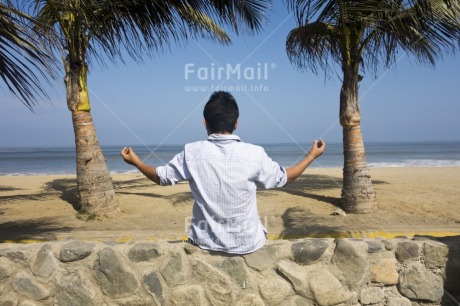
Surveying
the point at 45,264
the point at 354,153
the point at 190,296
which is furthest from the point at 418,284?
the point at 354,153

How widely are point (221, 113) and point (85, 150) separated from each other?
5.72 metres

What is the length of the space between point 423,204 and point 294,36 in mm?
4500

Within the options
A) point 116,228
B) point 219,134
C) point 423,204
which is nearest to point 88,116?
point 116,228

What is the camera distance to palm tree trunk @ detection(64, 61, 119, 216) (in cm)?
717

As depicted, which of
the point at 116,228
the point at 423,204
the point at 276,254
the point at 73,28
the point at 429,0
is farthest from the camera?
the point at 423,204

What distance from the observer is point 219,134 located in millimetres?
2172

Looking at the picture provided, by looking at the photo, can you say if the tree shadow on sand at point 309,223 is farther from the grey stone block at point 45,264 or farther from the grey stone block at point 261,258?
the grey stone block at point 45,264

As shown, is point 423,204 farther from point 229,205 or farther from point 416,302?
point 229,205

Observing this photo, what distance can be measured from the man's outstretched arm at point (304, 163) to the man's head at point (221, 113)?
413 millimetres

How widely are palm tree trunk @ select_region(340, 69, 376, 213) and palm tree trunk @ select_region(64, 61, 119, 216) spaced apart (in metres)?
4.66

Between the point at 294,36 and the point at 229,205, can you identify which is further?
the point at 294,36

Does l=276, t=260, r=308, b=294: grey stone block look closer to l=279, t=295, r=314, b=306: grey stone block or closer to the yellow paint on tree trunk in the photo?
l=279, t=295, r=314, b=306: grey stone block

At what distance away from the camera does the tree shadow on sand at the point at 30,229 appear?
5.89 m

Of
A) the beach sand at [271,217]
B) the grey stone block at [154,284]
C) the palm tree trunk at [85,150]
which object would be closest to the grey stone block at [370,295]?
the grey stone block at [154,284]
